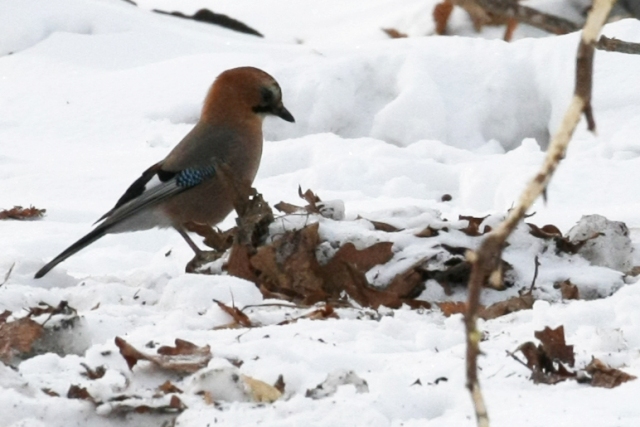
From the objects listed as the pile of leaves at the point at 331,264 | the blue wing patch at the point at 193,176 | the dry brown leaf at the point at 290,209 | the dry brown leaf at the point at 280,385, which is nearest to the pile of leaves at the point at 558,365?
the dry brown leaf at the point at 280,385

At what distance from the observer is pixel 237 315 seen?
11.4 ft

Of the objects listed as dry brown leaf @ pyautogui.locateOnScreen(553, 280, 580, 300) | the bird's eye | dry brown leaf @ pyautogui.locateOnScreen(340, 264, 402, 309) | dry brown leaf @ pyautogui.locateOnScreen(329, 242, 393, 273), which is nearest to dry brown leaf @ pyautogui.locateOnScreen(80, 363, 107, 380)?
dry brown leaf @ pyautogui.locateOnScreen(340, 264, 402, 309)

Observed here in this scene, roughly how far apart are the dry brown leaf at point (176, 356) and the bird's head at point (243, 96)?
9.85 feet

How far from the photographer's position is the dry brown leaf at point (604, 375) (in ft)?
8.93

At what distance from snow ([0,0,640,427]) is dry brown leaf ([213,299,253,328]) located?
0.03 m

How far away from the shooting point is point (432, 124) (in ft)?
25.1

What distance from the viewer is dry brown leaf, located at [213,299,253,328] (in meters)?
3.44

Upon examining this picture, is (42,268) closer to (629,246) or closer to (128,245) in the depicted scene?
(128,245)

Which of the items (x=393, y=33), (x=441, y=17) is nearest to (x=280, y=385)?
(x=441, y=17)

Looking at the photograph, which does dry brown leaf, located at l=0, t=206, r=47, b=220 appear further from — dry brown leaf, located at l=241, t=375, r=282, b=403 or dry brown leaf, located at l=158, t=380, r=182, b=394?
dry brown leaf, located at l=241, t=375, r=282, b=403

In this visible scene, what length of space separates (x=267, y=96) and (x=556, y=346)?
3424 mm

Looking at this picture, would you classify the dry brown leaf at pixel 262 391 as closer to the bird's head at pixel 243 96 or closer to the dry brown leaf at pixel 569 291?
the dry brown leaf at pixel 569 291

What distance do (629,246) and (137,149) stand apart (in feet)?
12.7

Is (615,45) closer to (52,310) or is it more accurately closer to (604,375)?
(604,375)
